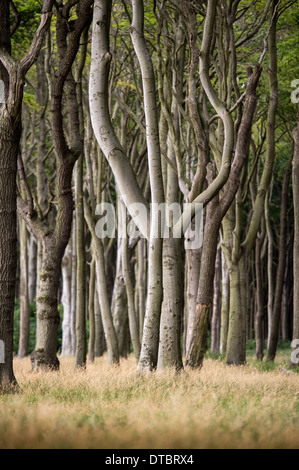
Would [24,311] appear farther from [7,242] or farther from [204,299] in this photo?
[7,242]

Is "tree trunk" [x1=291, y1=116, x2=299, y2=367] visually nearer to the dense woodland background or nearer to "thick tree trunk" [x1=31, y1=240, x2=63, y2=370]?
the dense woodland background

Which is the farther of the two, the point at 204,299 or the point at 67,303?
the point at 67,303

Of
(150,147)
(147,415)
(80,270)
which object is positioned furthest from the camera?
(80,270)

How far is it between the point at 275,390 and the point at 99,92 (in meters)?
5.04

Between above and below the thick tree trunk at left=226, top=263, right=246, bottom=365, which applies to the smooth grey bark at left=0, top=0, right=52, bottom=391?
above

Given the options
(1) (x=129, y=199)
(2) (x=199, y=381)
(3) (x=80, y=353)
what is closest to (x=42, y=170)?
(3) (x=80, y=353)

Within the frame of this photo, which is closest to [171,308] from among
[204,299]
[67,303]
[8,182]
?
[204,299]

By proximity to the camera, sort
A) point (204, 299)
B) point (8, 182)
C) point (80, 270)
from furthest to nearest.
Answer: point (80, 270) → point (204, 299) → point (8, 182)

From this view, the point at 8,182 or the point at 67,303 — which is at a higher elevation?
the point at 8,182

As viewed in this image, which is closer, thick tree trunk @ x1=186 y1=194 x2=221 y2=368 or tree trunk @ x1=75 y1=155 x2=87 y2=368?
thick tree trunk @ x1=186 y1=194 x2=221 y2=368

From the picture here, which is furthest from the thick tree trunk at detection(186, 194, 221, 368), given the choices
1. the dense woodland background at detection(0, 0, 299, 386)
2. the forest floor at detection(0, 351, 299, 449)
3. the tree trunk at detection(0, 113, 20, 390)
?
the tree trunk at detection(0, 113, 20, 390)

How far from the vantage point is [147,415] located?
5.36 m

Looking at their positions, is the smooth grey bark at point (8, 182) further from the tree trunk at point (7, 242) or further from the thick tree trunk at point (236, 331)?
the thick tree trunk at point (236, 331)

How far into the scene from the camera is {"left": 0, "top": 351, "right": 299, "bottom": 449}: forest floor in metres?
4.61
